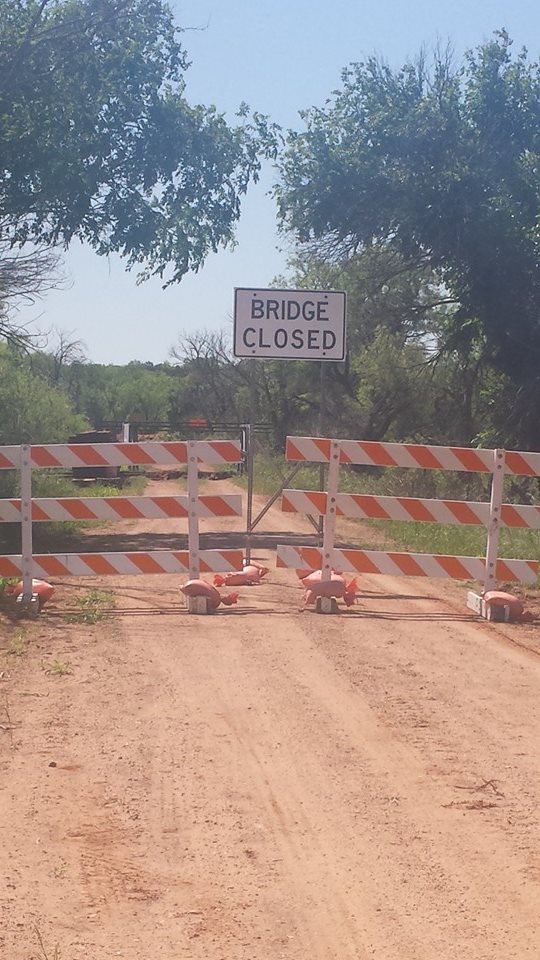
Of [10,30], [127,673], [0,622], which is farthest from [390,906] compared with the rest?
[10,30]

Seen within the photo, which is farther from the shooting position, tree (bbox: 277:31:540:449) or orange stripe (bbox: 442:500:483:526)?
tree (bbox: 277:31:540:449)

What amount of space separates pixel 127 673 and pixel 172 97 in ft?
45.5

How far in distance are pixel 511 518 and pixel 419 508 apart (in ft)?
2.98

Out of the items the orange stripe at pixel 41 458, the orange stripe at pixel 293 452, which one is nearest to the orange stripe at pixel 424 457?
the orange stripe at pixel 293 452

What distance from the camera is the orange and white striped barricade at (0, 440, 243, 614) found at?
1089 cm

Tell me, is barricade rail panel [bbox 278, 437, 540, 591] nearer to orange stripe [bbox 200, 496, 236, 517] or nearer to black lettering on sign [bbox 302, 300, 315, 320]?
orange stripe [bbox 200, 496, 236, 517]

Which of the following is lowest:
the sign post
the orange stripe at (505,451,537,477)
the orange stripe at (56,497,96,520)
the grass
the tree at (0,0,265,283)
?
the grass

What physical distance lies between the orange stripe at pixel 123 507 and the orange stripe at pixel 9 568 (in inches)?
42.2

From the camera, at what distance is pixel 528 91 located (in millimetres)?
22828

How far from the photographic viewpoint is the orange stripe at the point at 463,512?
11000mm

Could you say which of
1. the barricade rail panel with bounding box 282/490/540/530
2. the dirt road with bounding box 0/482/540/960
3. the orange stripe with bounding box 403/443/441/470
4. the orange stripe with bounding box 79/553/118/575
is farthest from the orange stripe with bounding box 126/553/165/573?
the orange stripe with bounding box 403/443/441/470

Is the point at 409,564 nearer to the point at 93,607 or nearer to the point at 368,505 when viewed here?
the point at 368,505

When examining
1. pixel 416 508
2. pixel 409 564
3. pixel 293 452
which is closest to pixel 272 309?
pixel 293 452

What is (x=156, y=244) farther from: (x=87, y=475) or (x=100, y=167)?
(x=87, y=475)
